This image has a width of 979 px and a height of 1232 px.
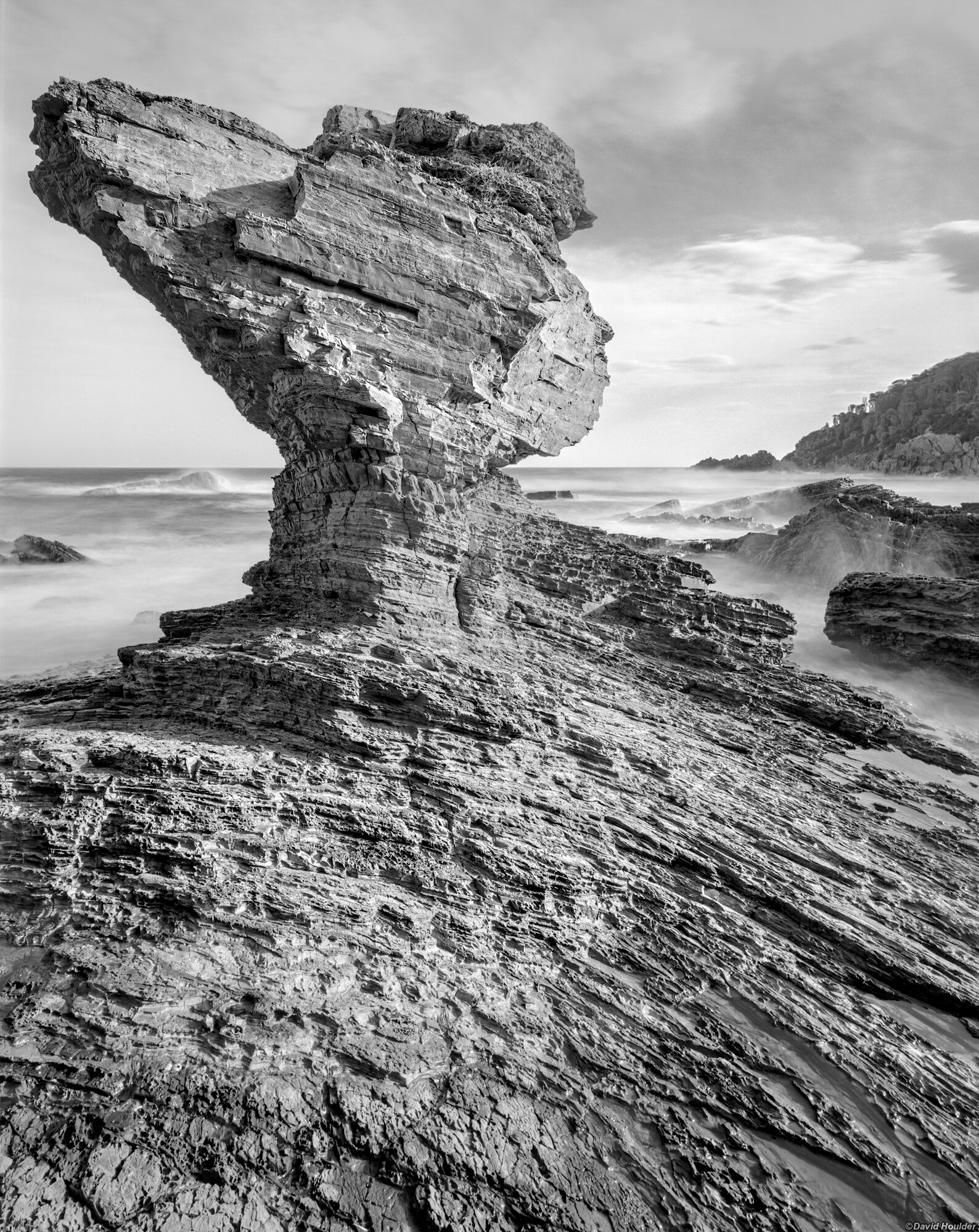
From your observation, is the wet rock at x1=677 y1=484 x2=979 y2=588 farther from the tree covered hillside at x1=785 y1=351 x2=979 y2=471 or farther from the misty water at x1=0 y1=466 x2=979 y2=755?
the tree covered hillside at x1=785 y1=351 x2=979 y2=471

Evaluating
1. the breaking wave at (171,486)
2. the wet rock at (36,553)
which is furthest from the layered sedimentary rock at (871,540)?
the breaking wave at (171,486)

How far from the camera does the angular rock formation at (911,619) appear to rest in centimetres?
1678

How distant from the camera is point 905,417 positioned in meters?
66.3

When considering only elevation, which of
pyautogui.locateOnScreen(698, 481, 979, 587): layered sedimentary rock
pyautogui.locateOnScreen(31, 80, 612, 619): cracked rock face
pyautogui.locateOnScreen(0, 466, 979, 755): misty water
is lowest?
pyautogui.locateOnScreen(0, 466, 979, 755): misty water

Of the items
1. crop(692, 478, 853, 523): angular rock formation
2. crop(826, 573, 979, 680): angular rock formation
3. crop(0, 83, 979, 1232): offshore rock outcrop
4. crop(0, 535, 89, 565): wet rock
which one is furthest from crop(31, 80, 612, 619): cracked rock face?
crop(0, 535, 89, 565): wet rock

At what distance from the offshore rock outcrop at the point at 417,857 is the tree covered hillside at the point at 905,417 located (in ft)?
193

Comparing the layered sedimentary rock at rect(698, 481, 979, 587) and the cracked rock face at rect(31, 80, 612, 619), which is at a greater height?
the cracked rock face at rect(31, 80, 612, 619)

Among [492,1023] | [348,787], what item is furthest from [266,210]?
[492,1023]

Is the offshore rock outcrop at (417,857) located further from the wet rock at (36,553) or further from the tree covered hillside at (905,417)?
the tree covered hillside at (905,417)

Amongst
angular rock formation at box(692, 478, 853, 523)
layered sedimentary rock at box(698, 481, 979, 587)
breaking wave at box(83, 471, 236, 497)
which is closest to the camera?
layered sedimentary rock at box(698, 481, 979, 587)

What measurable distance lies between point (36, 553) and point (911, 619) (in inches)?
1221

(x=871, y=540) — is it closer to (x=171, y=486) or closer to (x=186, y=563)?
(x=186, y=563)

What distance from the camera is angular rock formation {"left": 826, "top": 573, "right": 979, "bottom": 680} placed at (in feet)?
55.1

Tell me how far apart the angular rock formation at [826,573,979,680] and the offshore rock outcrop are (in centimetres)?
600
